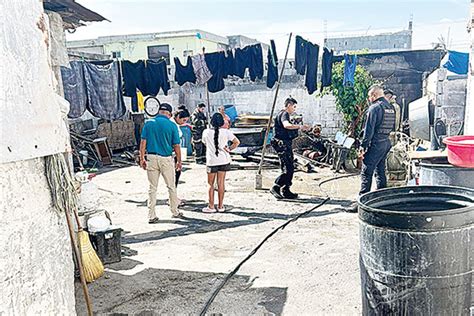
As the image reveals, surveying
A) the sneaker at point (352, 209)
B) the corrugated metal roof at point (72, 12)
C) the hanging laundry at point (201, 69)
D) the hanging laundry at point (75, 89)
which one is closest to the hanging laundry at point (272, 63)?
the hanging laundry at point (201, 69)

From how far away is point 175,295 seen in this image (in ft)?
12.7

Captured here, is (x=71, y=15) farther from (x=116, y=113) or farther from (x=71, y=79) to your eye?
(x=116, y=113)

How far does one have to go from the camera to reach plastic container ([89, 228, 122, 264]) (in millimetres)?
4477

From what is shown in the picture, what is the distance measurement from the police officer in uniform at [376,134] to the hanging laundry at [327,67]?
421cm

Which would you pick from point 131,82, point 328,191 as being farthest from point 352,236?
point 131,82

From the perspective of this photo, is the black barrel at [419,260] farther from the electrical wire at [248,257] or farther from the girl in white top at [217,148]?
the girl in white top at [217,148]

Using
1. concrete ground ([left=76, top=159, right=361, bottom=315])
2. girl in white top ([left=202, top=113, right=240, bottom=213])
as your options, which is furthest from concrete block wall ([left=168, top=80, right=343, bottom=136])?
girl in white top ([left=202, top=113, right=240, bottom=213])

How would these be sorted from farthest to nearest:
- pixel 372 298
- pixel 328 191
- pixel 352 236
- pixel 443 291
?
1. pixel 328 191
2. pixel 352 236
3. pixel 372 298
4. pixel 443 291

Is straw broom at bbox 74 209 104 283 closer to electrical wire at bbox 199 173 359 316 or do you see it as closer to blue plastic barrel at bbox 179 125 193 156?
electrical wire at bbox 199 173 359 316

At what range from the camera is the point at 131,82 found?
1022cm

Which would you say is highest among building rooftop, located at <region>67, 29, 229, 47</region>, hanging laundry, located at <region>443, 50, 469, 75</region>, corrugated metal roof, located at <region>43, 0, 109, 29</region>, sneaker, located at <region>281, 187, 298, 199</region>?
building rooftop, located at <region>67, 29, 229, 47</region>

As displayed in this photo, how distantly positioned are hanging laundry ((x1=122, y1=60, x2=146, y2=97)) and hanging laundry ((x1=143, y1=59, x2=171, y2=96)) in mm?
110

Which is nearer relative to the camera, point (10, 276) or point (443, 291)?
point (10, 276)

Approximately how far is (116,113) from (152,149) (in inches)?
203
